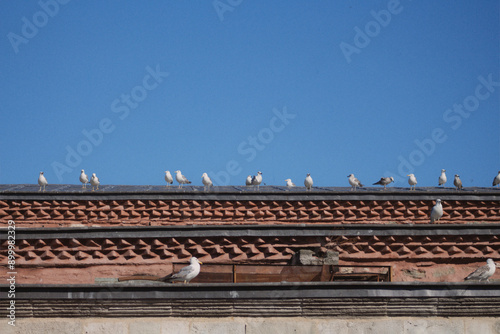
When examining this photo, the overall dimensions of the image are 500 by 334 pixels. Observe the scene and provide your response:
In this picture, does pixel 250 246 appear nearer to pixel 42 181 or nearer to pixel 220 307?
pixel 220 307

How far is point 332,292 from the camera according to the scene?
10.4m

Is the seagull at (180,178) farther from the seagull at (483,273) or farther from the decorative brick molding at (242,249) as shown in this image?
the seagull at (483,273)

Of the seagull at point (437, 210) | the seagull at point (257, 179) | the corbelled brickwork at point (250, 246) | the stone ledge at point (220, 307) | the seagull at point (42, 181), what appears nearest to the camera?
the stone ledge at point (220, 307)

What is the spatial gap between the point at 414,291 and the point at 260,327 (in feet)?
6.65

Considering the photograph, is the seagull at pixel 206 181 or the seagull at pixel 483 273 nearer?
the seagull at pixel 483 273

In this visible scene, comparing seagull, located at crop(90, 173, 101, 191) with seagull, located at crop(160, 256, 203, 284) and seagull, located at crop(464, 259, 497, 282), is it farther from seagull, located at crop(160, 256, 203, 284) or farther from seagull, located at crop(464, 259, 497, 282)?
seagull, located at crop(464, 259, 497, 282)

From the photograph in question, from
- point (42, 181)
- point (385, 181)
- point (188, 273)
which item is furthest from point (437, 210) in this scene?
point (42, 181)

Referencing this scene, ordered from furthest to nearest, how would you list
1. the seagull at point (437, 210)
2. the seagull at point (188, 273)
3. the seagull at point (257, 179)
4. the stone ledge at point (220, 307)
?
1. the seagull at point (257, 179)
2. the seagull at point (437, 210)
3. the seagull at point (188, 273)
4. the stone ledge at point (220, 307)

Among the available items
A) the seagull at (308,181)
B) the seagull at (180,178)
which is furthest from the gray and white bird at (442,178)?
the seagull at (180,178)

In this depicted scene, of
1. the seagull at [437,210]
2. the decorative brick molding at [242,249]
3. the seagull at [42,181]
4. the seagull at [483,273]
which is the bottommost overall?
the seagull at [483,273]

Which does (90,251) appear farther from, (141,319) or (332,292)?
(332,292)

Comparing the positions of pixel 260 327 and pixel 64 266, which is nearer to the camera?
pixel 260 327

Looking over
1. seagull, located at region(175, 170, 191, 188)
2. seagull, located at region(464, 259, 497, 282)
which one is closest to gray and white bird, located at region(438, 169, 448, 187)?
seagull, located at region(175, 170, 191, 188)

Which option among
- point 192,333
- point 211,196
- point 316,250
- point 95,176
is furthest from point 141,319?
point 95,176
